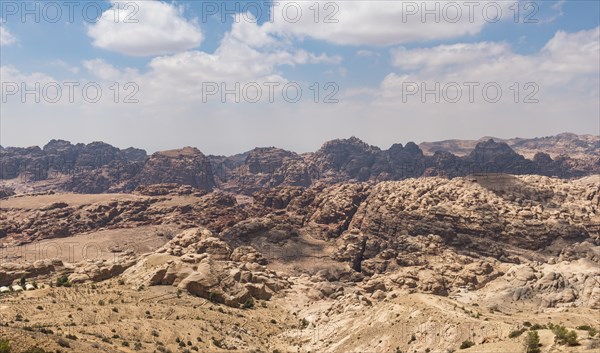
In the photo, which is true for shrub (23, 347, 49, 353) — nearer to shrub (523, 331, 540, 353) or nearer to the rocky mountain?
the rocky mountain

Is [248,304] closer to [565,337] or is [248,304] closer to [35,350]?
[35,350]

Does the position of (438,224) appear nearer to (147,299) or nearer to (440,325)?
(440,325)

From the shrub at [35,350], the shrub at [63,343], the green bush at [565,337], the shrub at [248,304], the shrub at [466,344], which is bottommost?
the shrub at [248,304]

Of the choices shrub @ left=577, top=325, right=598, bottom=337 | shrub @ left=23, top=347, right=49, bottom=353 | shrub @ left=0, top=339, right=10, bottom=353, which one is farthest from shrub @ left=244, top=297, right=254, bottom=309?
shrub @ left=577, top=325, right=598, bottom=337

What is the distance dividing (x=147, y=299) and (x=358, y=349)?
2740 cm

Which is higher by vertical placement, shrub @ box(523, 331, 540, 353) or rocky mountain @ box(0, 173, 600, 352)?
shrub @ box(523, 331, 540, 353)

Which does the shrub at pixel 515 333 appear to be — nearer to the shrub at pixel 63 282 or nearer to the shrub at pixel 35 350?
the shrub at pixel 35 350

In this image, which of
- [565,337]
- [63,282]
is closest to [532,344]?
A: [565,337]

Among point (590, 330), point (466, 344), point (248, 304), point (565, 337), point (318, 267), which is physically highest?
point (565, 337)

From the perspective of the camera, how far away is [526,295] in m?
78.2

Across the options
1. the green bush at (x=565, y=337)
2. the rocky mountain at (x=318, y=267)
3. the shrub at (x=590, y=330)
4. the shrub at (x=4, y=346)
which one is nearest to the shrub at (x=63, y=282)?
the rocky mountain at (x=318, y=267)

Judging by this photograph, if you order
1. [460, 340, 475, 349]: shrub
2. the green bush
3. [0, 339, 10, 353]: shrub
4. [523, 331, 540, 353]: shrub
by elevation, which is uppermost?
[0, 339, 10, 353]: shrub

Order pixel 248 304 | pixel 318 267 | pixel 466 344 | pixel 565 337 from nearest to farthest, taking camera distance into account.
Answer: pixel 565 337, pixel 466 344, pixel 248 304, pixel 318 267

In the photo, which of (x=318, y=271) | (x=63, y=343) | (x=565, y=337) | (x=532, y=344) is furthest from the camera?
(x=318, y=271)
